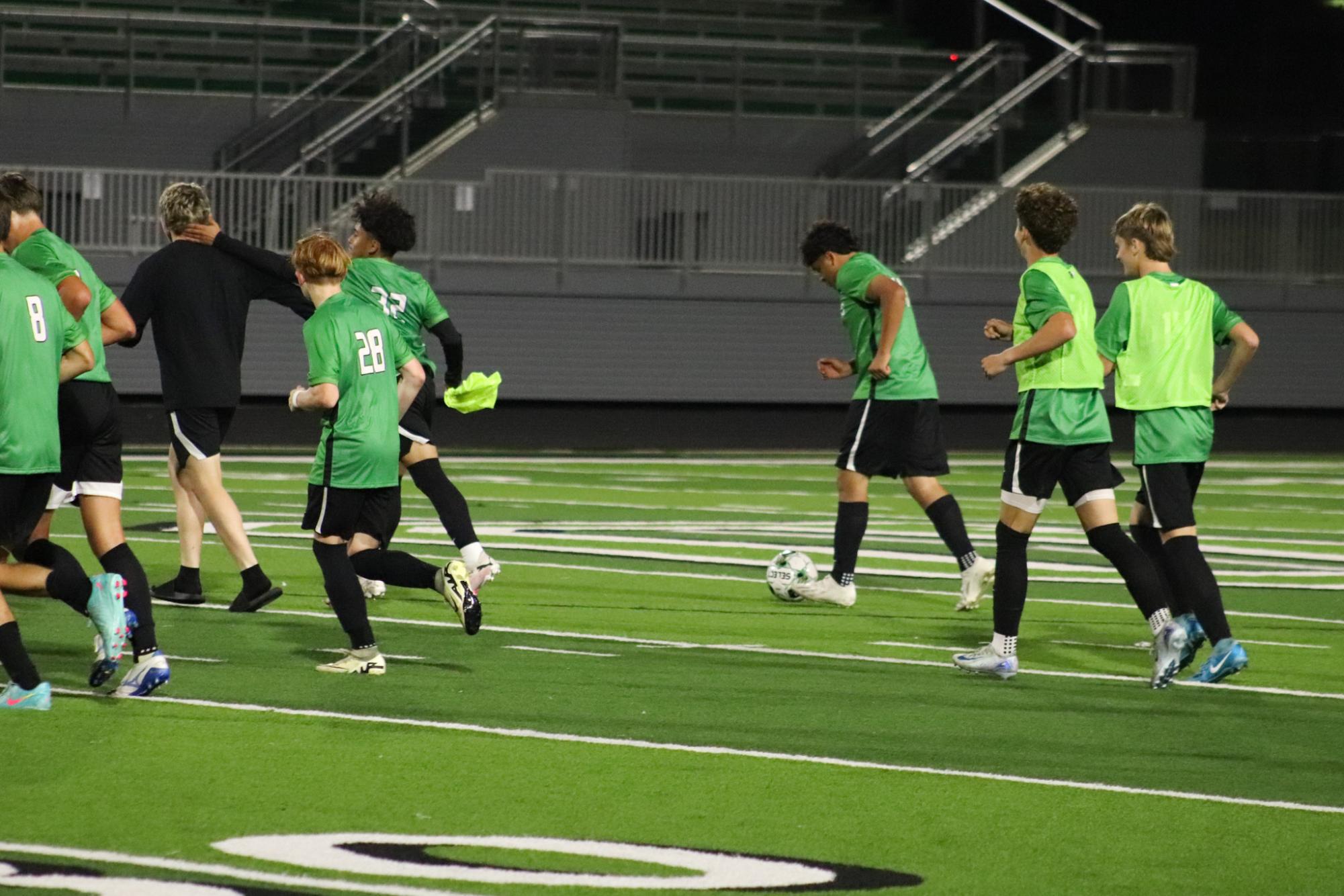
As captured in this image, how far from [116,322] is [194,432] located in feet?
4.99

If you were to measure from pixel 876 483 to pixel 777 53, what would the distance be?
12.5 meters

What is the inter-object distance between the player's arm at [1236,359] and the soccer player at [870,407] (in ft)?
6.70

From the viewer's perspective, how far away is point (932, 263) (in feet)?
81.8

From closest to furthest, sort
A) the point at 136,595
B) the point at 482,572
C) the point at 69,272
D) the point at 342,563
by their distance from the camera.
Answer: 1. the point at 136,595
2. the point at 69,272
3. the point at 342,563
4. the point at 482,572

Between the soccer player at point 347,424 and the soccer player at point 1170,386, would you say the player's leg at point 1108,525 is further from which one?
the soccer player at point 347,424

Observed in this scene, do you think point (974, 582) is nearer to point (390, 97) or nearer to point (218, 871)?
point (218, 871)

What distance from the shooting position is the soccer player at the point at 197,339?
32.9ft

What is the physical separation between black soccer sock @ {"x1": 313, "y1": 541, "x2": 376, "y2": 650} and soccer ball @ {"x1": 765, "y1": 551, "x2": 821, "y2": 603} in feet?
10.3

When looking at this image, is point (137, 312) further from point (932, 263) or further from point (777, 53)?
point (777, 53)

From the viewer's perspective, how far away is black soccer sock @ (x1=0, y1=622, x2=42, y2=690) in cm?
716

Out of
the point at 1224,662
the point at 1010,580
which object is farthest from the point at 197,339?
the point at 1224,662

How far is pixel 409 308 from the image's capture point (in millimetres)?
10562

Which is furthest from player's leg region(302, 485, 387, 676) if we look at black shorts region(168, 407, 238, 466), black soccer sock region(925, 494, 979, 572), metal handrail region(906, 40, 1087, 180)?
metal handrail region(906, 40, 1087, 180)

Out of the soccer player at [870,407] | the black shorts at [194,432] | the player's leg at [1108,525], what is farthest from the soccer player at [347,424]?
the soccer player at [870,407]
